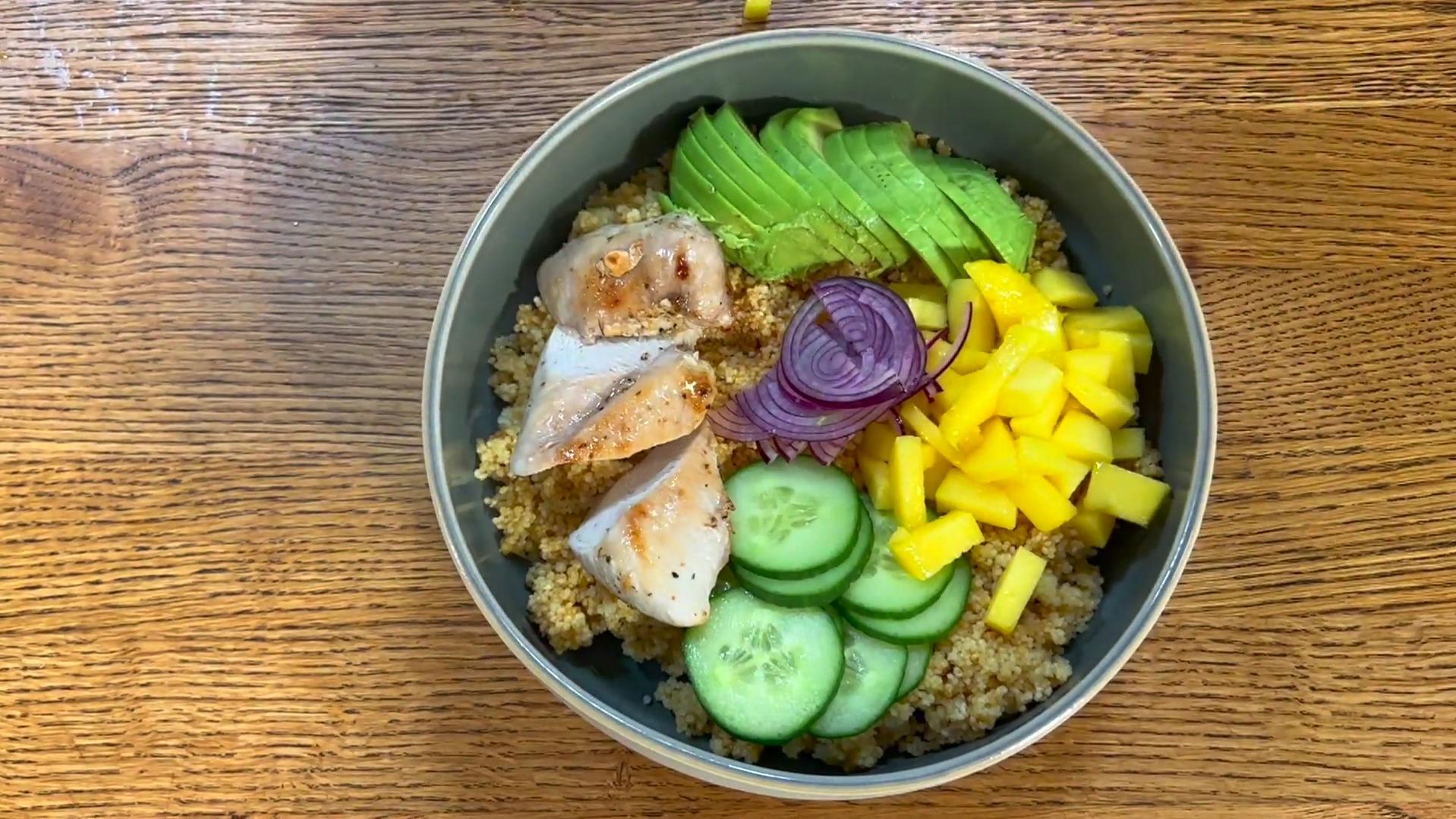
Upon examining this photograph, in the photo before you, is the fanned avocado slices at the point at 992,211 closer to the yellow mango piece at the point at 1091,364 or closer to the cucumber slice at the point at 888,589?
the yellow mango piece at the point at 1091,364

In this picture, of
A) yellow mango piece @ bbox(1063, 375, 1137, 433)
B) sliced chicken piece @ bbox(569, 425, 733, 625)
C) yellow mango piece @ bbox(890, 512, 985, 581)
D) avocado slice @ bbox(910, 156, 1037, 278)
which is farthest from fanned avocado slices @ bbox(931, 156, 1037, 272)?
sliced chicken piece @ bbox(569, 425, 733, 625)

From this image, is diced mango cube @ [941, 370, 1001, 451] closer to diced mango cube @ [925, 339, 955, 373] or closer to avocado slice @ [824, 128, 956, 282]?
diced mango cube @ [925, 339, 955, 373]

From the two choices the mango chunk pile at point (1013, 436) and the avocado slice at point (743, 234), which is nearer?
the mango chunk pile at point (1013, 436)

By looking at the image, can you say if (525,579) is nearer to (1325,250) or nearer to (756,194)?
(756,194)

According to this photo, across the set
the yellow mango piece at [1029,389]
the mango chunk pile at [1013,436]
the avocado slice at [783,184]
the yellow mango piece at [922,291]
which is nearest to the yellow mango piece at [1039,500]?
the mango chunk pile at [1013,436]

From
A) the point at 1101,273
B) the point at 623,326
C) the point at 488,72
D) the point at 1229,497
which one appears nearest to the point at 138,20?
the point at 488,72
